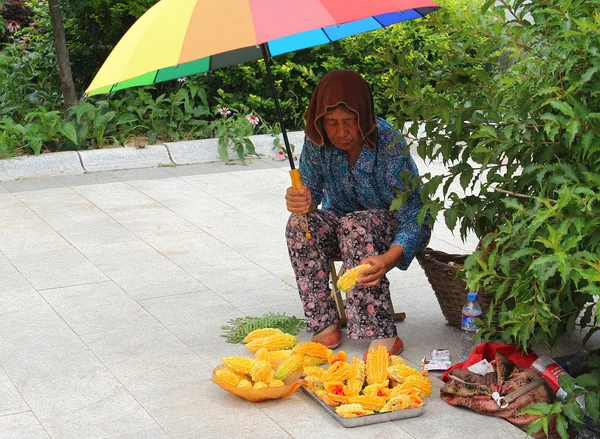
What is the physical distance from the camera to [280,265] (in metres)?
6.20

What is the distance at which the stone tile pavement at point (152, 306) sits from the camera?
4.00 metres

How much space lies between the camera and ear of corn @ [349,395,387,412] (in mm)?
Answer: 3996

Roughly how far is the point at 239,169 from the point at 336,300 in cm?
408

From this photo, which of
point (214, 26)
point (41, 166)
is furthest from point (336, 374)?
point (41, 166)

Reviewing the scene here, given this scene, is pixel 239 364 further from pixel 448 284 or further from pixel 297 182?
pixel 448 284

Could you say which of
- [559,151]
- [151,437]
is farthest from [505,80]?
[151,437]

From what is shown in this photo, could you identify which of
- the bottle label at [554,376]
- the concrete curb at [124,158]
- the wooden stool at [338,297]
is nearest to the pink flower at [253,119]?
the concrete curb at [124,158]

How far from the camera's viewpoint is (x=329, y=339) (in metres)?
4.75

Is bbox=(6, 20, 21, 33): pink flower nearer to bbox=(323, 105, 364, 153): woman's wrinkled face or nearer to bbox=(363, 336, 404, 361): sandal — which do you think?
bbox=(323, 105, 364, 153): woman's wrinkled face

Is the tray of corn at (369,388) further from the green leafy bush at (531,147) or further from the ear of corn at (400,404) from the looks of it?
the green leafy bush at (531,147)

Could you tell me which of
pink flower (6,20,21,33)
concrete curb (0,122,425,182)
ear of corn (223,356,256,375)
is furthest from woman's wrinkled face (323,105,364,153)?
pink flower (6,20,21,33)

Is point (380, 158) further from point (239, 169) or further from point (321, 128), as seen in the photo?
point (239, 169)

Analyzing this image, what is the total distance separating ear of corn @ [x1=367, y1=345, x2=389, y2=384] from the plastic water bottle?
1.33ft

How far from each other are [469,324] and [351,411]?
816 mm
